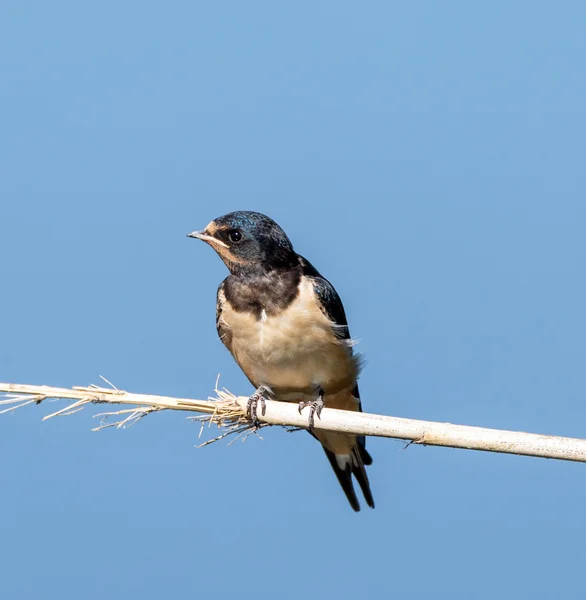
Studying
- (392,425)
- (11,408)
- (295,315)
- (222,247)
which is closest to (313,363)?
(295,315)

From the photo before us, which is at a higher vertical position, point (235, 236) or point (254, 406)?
point (235, 236)

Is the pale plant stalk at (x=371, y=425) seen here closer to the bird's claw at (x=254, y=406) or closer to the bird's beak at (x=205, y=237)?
the bird's claw at (x=254, y=406)

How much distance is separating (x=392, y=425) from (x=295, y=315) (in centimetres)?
110

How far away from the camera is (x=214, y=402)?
3535 millimetres

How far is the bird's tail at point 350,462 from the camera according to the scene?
14.9 ft

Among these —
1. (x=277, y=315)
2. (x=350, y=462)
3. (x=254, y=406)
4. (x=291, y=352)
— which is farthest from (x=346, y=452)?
(x=254, y=406)

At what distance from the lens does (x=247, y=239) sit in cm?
408

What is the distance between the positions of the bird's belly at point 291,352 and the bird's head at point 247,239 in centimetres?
22

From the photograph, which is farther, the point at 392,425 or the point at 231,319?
the point at 231,319

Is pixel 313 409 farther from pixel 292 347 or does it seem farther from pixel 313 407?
pixel 292 347

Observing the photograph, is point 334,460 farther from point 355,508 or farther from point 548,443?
point 548,443

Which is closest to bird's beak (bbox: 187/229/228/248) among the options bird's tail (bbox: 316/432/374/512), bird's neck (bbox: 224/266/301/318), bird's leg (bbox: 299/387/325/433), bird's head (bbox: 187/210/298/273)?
bird's head (bbox: 187/210/298/273)

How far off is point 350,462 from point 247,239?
1210mm

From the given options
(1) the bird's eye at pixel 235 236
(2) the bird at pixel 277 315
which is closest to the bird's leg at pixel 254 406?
(2) the bird at pixel 277 315
